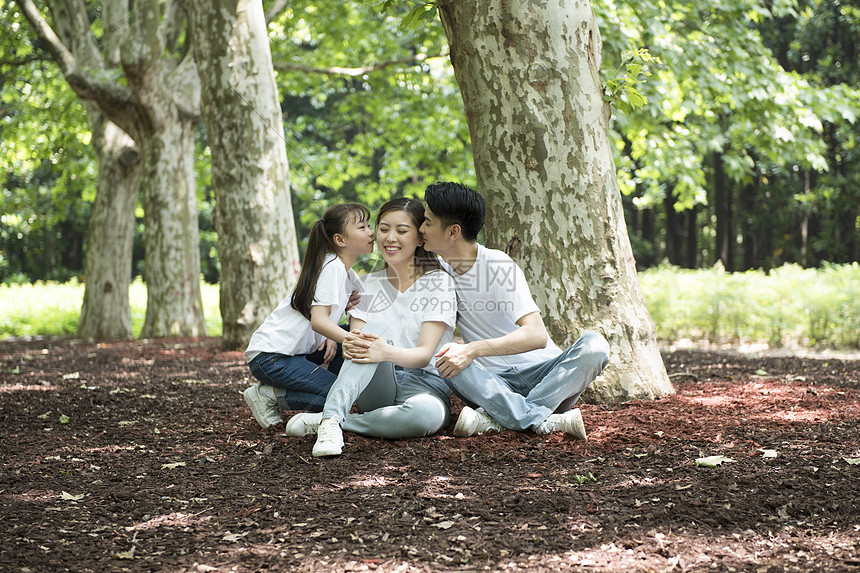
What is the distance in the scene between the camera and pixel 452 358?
323 cm

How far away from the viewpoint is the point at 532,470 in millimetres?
3010

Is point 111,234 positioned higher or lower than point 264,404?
higher

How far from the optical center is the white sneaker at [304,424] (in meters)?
3.64

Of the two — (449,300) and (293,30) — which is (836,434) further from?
(293,30)

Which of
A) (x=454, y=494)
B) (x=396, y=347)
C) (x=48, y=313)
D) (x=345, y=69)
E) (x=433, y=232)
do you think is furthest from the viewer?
(x=48, y=313)

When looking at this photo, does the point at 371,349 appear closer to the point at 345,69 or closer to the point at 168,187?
the point at 168,187

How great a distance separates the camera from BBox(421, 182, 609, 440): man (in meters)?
3.32

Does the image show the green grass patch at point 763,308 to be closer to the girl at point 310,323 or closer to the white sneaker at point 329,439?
the girl at point 310,323

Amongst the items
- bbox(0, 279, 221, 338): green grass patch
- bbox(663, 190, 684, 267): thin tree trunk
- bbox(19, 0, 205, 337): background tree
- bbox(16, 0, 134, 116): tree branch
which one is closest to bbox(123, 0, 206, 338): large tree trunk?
bbox(19, 0, 205, 337): background tree

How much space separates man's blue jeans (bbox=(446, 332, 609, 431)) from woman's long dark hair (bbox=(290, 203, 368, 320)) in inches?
34.8

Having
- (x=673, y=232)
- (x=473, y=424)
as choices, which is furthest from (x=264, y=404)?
(x=673, y=232)

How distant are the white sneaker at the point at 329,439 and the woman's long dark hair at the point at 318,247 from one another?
67 cm

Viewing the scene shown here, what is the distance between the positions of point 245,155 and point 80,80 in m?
3.71

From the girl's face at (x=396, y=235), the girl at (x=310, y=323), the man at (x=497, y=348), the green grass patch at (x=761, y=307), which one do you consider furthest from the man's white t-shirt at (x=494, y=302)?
the green grass patch at (x=761, y=307)
